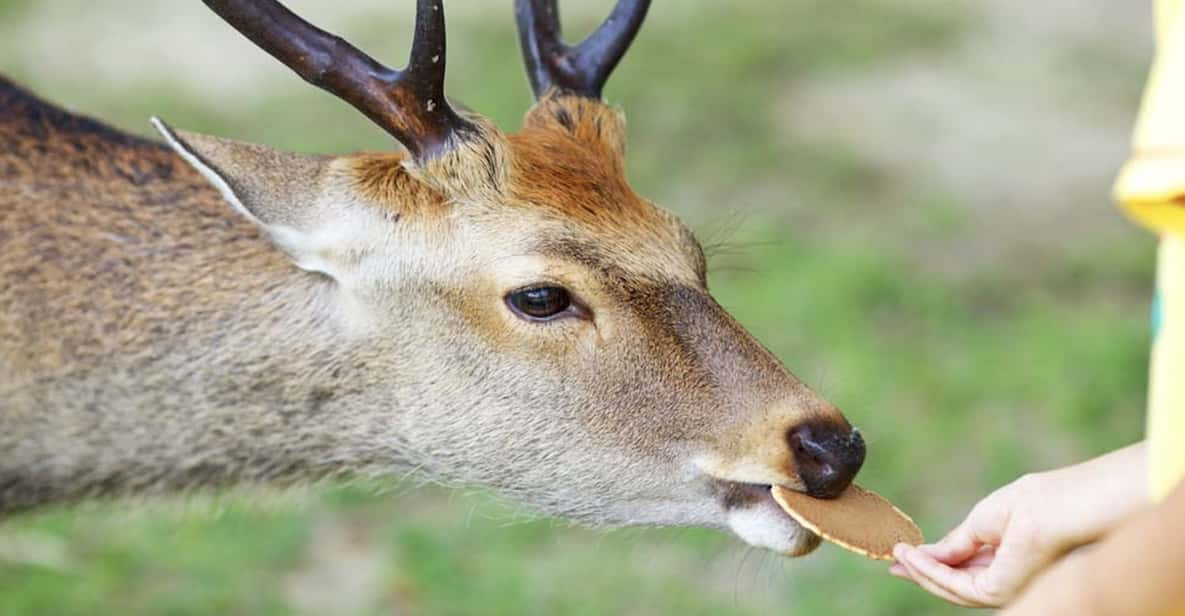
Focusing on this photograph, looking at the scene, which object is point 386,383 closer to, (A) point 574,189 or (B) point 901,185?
(A) point 574,189

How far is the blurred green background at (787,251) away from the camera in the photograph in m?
6.65

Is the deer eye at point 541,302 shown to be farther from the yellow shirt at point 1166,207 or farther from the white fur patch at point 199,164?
the yellow shirt at point 1166,207

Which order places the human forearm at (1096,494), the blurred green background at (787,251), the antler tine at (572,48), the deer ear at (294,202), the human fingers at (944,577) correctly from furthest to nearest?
1. the blurred green background at (787,251)
2. the antler tine at (572,48)
3. the deer ear at (294,202)
4. the human fingers at (944,577)
5. the human forearm at (1096,494)

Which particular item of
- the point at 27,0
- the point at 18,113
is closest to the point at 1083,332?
the point at 18,113

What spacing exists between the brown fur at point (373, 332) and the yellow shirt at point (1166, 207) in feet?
5.27

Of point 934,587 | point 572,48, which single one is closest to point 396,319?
point 572,48

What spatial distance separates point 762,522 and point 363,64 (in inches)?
54.2

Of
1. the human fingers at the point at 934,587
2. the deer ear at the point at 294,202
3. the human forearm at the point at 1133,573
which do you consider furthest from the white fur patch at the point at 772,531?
the human forearm at the point at 1133,573

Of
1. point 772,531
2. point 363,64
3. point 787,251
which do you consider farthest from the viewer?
point 787,251

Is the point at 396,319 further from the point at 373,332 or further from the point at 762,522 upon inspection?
the point at 762,522

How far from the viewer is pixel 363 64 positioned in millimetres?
4023

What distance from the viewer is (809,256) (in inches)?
339

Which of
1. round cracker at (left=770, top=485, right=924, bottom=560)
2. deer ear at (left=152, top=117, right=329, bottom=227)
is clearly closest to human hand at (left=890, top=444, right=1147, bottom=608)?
round cracker at (left=770, top=485, right=924, bottom=560)

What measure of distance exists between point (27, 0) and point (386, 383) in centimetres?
848
